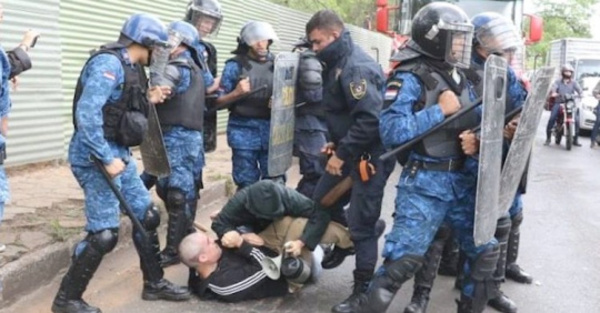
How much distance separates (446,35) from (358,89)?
2.32ft

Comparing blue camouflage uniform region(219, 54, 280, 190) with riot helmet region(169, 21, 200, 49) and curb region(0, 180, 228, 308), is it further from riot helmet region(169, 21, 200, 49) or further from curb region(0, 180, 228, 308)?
curb region(0, 180, 228, 308)

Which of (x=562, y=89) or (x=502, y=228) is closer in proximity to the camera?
(x=502, y=228)

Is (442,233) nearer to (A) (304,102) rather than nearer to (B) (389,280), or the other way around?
(B) (389,280)

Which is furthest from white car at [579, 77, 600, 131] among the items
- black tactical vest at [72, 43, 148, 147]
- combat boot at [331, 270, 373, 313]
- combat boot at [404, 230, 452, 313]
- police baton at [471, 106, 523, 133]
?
black tactical vest at [72, 43, 148, 147]

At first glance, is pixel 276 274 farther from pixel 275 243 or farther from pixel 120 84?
pixel 120 84

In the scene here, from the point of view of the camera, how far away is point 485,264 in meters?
3.92

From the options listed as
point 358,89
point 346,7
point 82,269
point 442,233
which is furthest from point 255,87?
point 346,7

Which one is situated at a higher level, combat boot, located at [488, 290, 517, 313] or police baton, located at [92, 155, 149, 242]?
police baton, located at [92, 155, 149, 242]

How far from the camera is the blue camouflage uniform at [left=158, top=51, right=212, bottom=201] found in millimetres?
5027

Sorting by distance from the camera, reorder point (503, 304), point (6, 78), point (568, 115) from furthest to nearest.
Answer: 1. point (568, 115)
2. point (503, 304)
3. point (6, 78)

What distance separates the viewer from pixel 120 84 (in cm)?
400

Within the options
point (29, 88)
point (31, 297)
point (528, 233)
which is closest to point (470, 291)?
point (31, 297)

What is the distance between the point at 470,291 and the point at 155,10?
23.5 feet

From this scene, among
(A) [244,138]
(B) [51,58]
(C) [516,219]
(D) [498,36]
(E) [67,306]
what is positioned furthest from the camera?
(B) [51,58]
